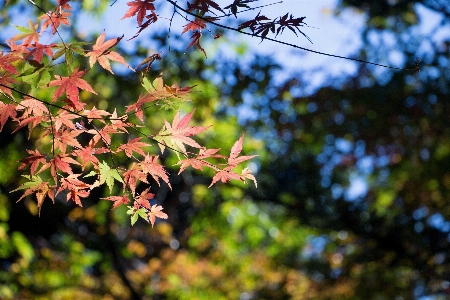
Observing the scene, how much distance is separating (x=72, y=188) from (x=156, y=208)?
0.37 m

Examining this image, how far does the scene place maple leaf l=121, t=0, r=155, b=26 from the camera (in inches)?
60.7

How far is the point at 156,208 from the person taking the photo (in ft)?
5.92

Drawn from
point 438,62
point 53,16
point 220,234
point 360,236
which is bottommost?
point 53,16

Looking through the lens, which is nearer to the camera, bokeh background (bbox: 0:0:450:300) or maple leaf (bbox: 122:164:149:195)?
maple leaf (bbox: 122:164:149:195)

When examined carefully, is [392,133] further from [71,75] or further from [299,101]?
[71,75]

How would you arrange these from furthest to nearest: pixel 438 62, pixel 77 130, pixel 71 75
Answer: pixel 438 62
pixel 77 130
pixel 71 75

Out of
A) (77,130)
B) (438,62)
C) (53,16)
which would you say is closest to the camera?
(77,130)

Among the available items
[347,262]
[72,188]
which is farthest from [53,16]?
[347,262]

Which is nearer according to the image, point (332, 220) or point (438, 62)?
point (438, 62)

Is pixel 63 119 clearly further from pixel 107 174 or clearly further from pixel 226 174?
pixel 226 174

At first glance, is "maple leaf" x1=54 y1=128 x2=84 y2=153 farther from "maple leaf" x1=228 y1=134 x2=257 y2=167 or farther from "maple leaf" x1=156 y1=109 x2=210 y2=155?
"maple leaf" x1=228 y1=134 x2=257 y2=167

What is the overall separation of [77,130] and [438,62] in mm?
5821

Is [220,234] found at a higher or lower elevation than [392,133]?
lower

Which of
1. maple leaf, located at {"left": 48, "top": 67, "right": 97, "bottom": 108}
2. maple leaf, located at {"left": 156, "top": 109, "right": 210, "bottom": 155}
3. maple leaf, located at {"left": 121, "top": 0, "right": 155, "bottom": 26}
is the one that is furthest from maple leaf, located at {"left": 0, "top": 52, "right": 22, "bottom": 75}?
maple leaf, located at {"left": 156, "top": 109, "right": 210, "bottom": 155}
